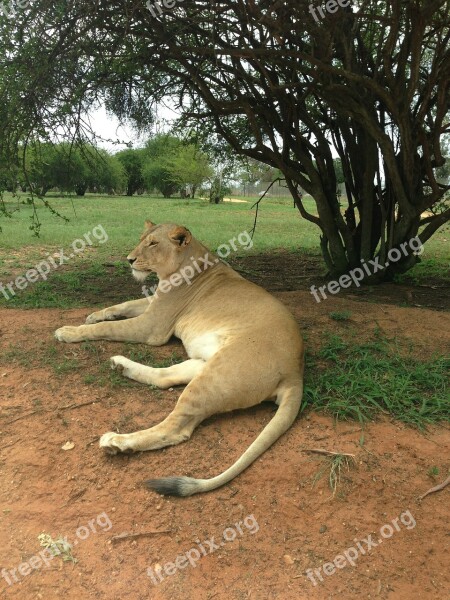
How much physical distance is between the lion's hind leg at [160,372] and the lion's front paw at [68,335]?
0.67 m

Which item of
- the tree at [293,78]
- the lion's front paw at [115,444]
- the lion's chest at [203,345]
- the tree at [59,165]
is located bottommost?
the lion's front paw at [115,444]

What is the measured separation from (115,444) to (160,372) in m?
0.92

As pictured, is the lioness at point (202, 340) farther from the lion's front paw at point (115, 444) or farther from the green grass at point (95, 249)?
the green grass at point (95, 249)

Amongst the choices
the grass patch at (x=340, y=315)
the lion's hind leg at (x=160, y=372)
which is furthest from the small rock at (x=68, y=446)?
the grass patch at (x=340, y=315)

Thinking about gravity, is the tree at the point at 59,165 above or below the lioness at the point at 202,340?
above

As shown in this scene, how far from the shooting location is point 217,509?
2.58 metres

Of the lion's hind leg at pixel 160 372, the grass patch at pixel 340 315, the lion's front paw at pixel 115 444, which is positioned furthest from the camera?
the grass patch at pixel 340 315

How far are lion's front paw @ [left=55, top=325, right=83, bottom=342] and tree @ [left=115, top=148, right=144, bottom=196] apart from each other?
41.1 meters

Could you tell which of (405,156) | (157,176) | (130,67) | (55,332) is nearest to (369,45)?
(405,156)

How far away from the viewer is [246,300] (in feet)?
13.3

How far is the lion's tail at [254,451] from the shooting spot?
8.60ft

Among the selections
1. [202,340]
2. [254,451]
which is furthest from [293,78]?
[254,451]

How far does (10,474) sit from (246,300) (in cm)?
210

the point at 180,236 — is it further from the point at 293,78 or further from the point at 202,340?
the point at 293,78
